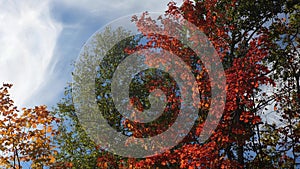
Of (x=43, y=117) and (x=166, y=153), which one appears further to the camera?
(x=166, y=153)

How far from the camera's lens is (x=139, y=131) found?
18359 millimetres

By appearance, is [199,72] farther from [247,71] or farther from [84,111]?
[84,111]

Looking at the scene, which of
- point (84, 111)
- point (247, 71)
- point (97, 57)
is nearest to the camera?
point (247, 71)

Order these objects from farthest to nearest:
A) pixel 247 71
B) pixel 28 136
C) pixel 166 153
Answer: pixel 166 153
pixel 28 136
pixel 247 71

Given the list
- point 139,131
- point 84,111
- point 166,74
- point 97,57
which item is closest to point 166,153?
point 139,131

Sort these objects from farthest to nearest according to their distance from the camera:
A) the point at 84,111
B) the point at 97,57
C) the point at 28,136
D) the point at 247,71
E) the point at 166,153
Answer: the point at 97,57 → the point at 84,111 → the point at 166,153 → the point at 28,136 → the point at 247,71

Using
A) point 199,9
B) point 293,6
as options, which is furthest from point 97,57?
point 293,6

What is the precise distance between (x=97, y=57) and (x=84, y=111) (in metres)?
4.06

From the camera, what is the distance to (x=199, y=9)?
17.8 m

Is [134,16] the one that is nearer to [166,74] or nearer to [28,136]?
[166,74]

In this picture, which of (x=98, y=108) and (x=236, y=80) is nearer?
(x=236, y=80)

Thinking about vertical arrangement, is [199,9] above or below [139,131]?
above

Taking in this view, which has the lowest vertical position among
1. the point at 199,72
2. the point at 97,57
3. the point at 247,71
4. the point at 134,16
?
the point at 247,71

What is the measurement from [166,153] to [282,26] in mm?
8076
